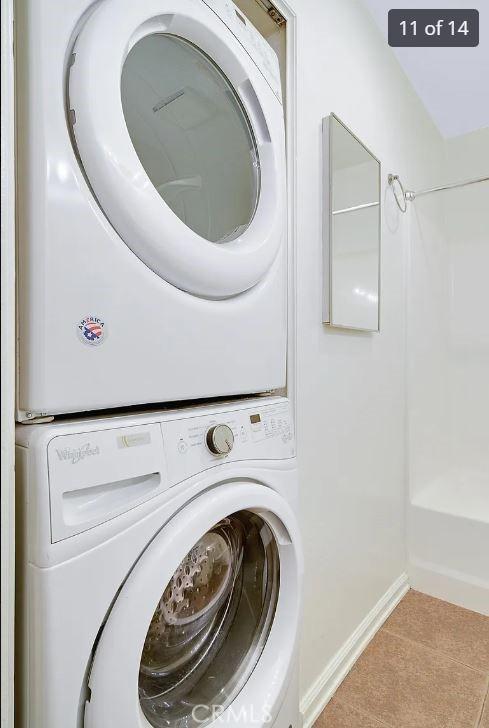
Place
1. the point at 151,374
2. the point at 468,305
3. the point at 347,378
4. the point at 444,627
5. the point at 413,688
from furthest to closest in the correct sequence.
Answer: the point at 468,305, the point at 444,627, the point at 347,378, the point at 413,688, the point at 151,374

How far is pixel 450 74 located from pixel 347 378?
5.48ft

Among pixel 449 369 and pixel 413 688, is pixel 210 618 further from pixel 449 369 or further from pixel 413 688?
pixel 449 369

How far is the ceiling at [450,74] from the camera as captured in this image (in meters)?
1.63

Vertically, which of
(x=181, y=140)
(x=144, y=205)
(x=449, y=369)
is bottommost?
(x=449, y=369)

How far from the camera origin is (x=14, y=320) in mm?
526

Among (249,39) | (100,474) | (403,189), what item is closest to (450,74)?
(403,189)

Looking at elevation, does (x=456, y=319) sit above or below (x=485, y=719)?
above

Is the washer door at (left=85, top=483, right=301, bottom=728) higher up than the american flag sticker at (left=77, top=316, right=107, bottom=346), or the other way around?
the american flag sticker at (left=77, top=316, right=107, bottom=346)

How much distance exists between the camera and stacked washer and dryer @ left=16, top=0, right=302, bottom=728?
0.54 meters

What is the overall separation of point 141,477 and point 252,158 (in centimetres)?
77

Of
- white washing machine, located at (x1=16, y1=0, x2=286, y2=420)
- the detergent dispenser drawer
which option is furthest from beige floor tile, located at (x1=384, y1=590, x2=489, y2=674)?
the detergent dispenser drawer

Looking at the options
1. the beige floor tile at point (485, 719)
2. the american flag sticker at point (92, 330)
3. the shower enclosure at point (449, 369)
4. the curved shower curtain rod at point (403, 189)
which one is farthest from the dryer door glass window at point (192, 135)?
the beige floor tile at point (485, 719)

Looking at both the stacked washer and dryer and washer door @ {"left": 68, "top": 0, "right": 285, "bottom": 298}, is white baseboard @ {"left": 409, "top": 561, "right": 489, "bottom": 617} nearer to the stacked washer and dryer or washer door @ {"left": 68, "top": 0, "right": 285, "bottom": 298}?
the stacked washer and dryer

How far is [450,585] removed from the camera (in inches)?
75.0
